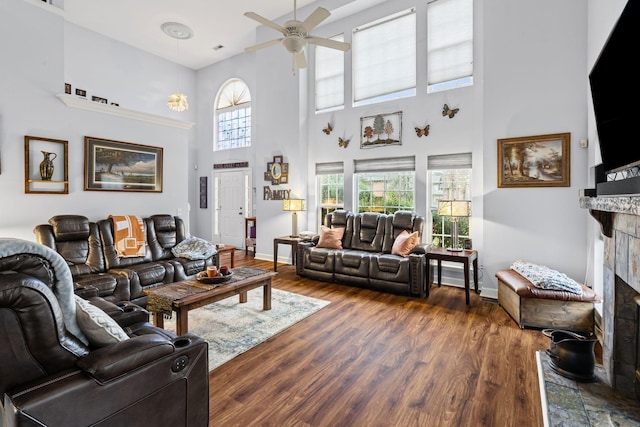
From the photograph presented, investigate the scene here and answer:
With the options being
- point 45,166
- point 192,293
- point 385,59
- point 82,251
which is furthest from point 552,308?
point 45,166

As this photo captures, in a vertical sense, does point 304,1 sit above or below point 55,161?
above

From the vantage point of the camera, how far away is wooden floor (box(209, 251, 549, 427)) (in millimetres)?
1940

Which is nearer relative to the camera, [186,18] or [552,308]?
[552,308]

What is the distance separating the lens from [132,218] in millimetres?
4363

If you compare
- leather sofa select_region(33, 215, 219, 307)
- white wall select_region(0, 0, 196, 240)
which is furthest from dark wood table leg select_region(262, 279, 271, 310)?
white wall select_region(0, 0, 196, 240)

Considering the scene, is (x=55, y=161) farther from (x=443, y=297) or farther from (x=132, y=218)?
(x=443, y=297)

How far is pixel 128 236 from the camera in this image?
417cm

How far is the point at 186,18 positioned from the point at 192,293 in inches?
233

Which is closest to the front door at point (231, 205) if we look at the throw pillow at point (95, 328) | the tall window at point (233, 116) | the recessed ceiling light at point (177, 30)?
the tall window at point (233, 116)

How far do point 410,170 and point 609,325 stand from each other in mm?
3448

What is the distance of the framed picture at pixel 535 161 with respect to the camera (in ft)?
12.3

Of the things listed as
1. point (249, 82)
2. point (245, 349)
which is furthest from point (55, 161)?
point (249, 82)

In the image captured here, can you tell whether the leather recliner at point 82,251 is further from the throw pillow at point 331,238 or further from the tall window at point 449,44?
the tall window at point 449,44

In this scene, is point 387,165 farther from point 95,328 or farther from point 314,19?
point 95,328
